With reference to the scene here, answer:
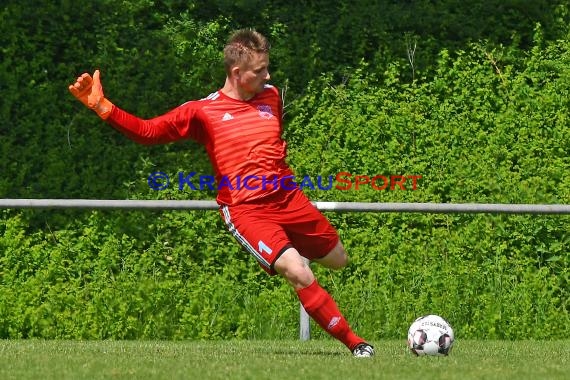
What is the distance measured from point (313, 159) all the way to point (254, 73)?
14.9 ft

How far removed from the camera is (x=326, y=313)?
678cm

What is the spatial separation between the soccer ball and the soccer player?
0.36 metres

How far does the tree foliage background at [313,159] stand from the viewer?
32.2ft

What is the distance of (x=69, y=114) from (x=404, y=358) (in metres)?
6.29

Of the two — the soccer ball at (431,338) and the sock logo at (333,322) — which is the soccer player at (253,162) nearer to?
the sock logo at (333,322)

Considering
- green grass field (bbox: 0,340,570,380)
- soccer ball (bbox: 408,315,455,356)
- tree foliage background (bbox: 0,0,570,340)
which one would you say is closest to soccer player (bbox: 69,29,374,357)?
soccer ball (bbox: 408,315,455,356)

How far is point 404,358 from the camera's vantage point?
6746mm

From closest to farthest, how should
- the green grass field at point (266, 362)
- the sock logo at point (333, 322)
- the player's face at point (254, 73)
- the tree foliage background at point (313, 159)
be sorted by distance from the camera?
the green grass field at point (266, 362)
the sock logo at point (333, 322)
the player's face at point (254, 73)
the tree foliage background at point (313, 159)

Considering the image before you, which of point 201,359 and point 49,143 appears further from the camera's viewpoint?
point 49,143

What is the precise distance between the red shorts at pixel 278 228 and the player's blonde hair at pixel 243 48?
88cm

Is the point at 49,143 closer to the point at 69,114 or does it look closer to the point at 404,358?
the point at 69,114

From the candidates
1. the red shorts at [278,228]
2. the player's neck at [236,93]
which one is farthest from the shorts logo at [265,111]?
the red shorts at [278,228]

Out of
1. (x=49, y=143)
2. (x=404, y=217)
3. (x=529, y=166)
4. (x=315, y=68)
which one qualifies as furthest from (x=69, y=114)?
(x=529, y=166)

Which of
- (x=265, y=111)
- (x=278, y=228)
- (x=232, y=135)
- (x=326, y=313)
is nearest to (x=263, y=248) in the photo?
(x=278, y=228)
